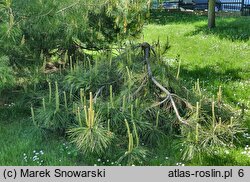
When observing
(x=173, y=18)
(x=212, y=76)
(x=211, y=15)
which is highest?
(x=211, y=15)

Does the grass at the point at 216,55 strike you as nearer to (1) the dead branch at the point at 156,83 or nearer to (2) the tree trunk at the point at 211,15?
(2) the tree trunk at the point at 211,15

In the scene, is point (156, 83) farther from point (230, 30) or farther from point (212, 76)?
point (230, 30)

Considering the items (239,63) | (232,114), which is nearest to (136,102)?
(232,114)

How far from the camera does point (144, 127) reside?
5512 mm

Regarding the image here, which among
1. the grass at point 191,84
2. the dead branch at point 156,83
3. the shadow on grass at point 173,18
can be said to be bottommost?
the grass at point 191,84

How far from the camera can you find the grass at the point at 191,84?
534 cm

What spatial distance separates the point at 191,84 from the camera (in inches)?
336

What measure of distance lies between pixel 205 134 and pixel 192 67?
5.28m

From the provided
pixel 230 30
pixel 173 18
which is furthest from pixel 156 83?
pixel 173 18

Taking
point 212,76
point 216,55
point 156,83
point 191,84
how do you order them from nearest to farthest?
point 156,83, point 191,84, point 212,76, point 216,55

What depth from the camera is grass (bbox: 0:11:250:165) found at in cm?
534

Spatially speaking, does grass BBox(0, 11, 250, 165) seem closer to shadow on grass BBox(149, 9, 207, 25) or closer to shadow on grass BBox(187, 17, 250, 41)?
shadow on grass BBox(187, 17, 250, 41)

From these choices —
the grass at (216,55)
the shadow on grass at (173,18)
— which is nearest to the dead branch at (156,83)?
the grass at (216,55)

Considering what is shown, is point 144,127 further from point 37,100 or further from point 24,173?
point 37,100
